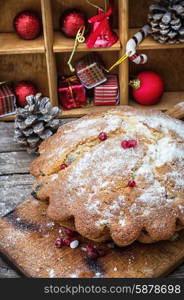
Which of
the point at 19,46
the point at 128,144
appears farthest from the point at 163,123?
the point at 19,46

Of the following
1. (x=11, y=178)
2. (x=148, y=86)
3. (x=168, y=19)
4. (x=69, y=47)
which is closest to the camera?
(x=11, y=178)

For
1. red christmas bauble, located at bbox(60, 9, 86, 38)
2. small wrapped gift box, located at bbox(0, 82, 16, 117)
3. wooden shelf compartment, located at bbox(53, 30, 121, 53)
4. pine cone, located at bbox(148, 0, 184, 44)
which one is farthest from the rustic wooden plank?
pine cone, located at bbox(148, 0, 184, 44)

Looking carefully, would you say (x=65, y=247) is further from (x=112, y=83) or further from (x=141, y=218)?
(x=112, y=83)

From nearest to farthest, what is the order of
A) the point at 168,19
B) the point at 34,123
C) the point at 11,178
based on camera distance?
the point at 11,178, the point at 34,123, the point at 168,19

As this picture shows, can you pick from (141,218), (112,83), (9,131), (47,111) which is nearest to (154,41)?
(112,83)

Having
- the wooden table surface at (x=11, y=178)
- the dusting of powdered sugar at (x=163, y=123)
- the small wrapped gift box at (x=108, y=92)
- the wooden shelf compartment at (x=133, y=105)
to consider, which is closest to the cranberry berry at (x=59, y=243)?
the wooden table surface at (x=11, y=178)

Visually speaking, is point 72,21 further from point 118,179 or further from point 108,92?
point 118,179

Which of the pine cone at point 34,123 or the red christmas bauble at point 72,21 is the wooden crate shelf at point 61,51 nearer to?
the red christmas bauble at point 72,21
